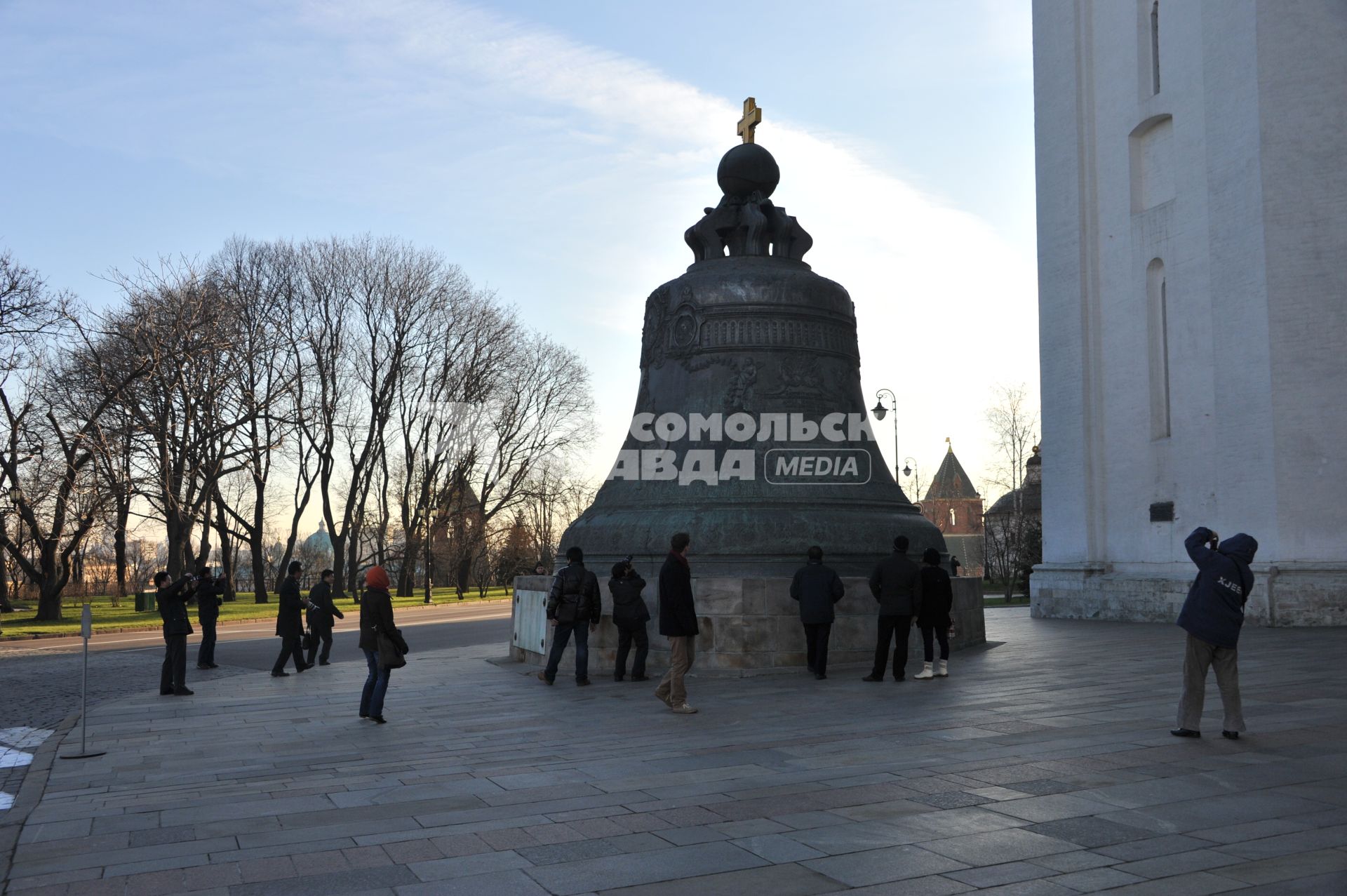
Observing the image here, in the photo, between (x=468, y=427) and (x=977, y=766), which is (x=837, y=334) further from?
(x=468, y=427)

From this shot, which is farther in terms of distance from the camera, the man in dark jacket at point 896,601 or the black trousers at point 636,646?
the black trousers at point 636,646

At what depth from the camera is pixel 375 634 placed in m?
9.83

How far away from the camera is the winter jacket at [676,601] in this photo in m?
9.58

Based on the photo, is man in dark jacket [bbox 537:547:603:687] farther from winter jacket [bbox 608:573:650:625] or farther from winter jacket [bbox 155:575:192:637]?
winter jacket [bbox 155:575:192:637]

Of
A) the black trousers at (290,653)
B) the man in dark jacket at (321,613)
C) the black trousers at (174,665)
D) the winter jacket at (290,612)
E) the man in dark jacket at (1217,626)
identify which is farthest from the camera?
the man in dark jacket at (321,613)

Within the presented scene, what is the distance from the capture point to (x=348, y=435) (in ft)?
140

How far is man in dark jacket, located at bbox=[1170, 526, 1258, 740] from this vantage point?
746 centimetres

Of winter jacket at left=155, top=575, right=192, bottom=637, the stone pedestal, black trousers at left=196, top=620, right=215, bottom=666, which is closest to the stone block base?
the stone pedestal

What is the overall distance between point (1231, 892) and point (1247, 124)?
17.7 metres

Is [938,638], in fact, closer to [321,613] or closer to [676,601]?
[676,601]

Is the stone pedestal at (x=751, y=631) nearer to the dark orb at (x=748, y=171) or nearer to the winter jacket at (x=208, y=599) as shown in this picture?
the dark orb at (x=748, y=171)

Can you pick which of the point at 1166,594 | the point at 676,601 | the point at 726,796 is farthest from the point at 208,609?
the point at 1166,594

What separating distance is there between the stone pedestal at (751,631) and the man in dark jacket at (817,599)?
403mm

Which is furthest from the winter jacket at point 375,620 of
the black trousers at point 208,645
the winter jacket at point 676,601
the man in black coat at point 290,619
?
the black trousers at point 208,645
